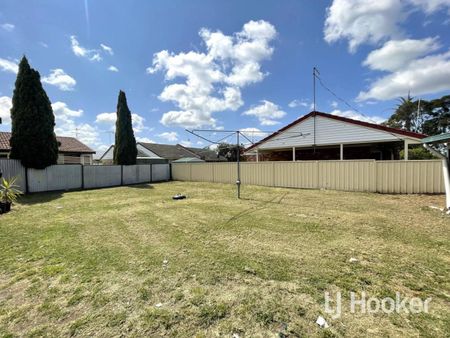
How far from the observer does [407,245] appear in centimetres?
379

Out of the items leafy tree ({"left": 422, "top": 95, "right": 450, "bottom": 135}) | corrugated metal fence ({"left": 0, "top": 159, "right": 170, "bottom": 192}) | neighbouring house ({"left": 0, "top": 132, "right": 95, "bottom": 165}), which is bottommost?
corrugated metal fence ({"left": 0, "top": 159, "right": 170, "bottom": 192})

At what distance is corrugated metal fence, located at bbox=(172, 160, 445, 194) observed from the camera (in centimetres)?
865

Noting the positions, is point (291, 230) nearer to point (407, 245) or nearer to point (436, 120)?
point (407, 245)

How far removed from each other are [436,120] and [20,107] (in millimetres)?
43179

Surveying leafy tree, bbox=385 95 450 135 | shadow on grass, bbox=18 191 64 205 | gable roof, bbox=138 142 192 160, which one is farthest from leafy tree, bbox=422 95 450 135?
shadow on grass, bbox=18 191 64 205

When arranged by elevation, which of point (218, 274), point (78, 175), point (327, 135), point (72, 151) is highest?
point (327, 135)

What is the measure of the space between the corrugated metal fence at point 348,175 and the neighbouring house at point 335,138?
3602 mm

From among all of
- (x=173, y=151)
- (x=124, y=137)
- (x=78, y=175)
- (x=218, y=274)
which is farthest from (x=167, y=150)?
(x=218, y=274)

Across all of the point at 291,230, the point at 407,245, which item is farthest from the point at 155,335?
the point at 407,245

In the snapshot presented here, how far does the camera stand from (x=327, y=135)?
1444cm

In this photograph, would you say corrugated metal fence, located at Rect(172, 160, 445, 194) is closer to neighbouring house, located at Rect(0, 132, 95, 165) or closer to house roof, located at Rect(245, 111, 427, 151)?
house roof, located at Rect(245, 111, 427, 151)

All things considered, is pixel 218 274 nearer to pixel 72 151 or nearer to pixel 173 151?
pixel 72 151

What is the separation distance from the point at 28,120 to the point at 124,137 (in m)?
5.96

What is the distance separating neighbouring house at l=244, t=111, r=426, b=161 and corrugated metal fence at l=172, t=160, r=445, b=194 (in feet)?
11.8
